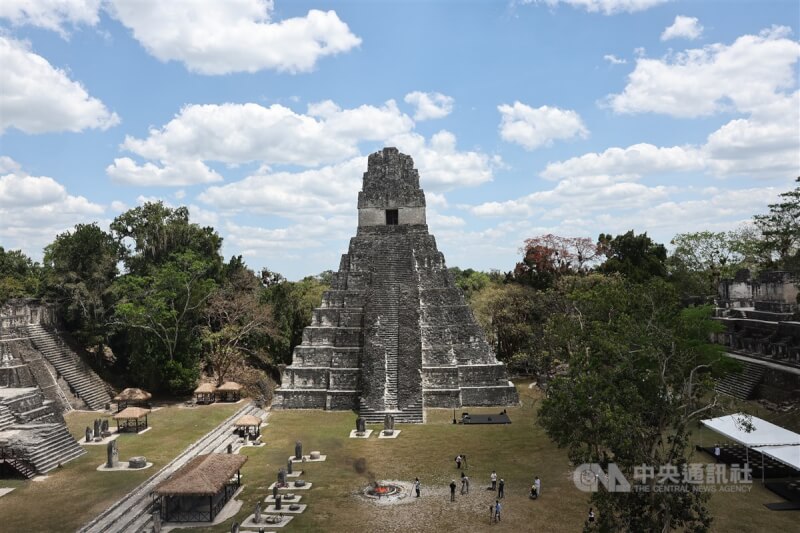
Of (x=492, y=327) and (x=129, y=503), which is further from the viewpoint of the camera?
(x=492, y=327)

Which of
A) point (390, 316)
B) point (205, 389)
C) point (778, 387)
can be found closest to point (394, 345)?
point (390, 316)

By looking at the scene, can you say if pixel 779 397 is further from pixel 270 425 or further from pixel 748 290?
pixel 270 425

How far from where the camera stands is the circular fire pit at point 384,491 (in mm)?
22047

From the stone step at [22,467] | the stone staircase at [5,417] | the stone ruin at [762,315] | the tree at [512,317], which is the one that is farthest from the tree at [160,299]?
the stone ruin at [762,315]

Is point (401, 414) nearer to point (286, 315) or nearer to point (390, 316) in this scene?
point (390, 316)

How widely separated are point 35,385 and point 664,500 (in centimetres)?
3431

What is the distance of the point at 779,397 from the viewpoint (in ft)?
109

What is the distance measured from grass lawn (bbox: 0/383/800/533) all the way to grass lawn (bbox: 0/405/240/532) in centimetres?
4

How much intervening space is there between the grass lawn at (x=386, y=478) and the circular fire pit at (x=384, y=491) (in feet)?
1.67

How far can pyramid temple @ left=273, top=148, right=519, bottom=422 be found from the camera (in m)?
35.7

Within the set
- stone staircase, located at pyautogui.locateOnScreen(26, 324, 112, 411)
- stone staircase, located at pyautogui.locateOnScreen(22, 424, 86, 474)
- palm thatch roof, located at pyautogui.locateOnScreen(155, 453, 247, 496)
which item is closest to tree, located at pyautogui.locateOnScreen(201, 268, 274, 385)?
stone staircase, located at pyautogui.locateOnScreen(26, 324, 112, 411)

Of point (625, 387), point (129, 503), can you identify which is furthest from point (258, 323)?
point (625, 387)

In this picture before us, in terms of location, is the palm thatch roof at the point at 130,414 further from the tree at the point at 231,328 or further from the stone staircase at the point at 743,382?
the stone staircase at the point at 743,382

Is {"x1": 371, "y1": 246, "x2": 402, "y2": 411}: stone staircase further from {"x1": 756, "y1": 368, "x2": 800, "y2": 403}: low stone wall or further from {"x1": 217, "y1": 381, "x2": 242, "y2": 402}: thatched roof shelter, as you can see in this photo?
{"x1": 756, "y1": 368, "x2": 800, "y2": 403}: low stone wall
